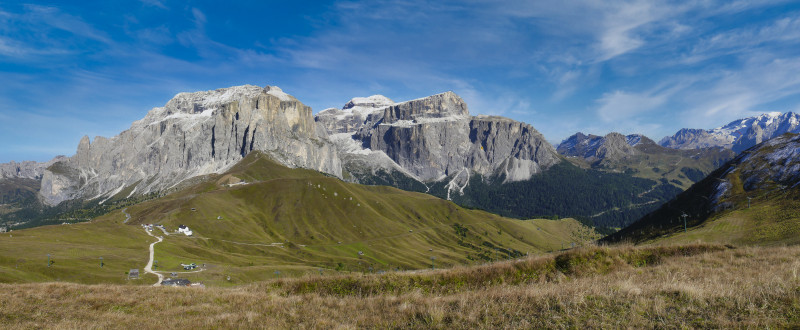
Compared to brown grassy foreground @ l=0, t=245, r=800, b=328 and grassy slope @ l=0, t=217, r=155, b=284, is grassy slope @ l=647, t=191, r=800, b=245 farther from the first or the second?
grassy slope @ l=0, t=217, r=155, b=284

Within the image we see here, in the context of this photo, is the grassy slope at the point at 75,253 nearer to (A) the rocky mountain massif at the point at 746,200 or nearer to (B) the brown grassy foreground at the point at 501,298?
(B) the brown grassy foreground at the point at 501,298

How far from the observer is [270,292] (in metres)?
16.9

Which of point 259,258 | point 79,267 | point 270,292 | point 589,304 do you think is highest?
point 589,304

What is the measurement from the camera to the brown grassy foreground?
9.30 meters

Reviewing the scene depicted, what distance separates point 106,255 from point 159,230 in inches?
2485

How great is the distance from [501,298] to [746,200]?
166 metres

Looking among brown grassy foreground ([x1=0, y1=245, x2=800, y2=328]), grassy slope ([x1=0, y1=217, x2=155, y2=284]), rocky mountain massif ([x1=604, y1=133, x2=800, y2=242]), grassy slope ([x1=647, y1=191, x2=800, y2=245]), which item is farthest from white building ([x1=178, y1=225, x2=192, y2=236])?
rocky mountain massif ([x1=604, y1=133, x2=800, y2=242])

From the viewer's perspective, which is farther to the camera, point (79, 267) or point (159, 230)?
point (159, 230)

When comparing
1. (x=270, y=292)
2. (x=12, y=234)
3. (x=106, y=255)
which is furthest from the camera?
(x=12, y=234)

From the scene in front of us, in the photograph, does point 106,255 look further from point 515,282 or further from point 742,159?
point 742,159

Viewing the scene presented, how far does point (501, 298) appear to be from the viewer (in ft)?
37.5

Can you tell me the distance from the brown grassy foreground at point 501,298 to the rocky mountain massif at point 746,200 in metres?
86.8

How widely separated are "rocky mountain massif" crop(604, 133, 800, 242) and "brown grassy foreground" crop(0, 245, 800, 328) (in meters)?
86.8

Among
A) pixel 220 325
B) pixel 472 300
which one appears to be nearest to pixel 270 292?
pixel 220 325
